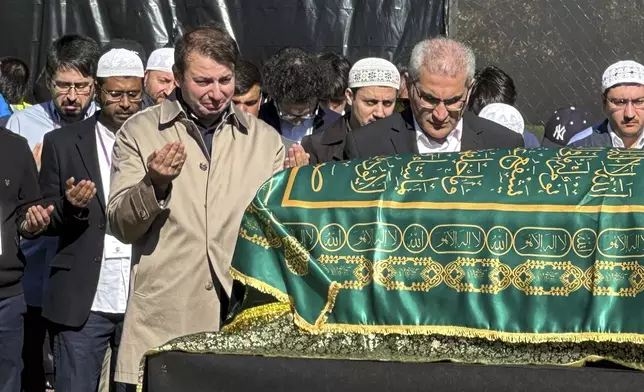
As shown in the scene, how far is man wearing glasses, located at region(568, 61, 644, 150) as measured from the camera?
19.5 feet

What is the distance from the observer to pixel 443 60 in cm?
486

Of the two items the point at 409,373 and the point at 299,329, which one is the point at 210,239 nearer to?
the point at 299,329

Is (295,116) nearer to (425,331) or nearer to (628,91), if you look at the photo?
(628,91)

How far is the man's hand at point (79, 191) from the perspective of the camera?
4969mm

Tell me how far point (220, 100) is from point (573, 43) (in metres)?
4.63

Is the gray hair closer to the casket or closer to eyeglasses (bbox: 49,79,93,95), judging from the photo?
the casket

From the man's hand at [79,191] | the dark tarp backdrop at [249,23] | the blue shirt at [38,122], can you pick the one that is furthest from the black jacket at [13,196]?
the dark tarp backdrop at [249,23]

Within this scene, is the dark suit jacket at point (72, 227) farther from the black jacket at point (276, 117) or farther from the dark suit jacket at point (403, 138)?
the black jacket at point (276, 117)

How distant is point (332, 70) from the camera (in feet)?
27.1

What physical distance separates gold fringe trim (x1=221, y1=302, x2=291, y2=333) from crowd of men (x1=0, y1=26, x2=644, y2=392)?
19.8 inches

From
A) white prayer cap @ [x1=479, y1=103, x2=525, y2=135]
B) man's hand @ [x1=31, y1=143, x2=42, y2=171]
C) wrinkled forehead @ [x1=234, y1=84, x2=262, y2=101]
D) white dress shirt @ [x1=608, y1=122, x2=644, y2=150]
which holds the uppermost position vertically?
wrinkled forehead @ [x1=234, y1=84, x2=262, y2=101]

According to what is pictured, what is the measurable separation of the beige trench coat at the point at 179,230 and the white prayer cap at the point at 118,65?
125cm

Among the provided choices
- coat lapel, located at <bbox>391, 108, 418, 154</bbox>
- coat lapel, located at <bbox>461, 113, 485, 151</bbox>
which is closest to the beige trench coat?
coat lapel, located at <bbox>391, 108, 418, 154</bbox>

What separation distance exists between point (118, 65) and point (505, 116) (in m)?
1.88
